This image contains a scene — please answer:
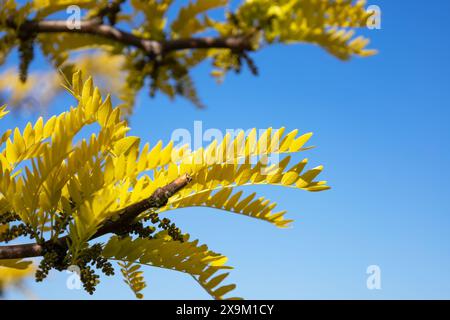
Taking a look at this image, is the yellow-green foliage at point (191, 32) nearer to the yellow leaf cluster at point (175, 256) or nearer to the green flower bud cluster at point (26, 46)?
the green flower bud cluster at point (26, 46)

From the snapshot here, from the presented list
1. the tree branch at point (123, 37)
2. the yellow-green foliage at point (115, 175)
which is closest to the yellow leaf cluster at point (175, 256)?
the yellow-green foliage at point (115, 175)

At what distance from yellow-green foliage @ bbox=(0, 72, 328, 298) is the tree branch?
2428 millimetres

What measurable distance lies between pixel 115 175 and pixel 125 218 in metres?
0.18

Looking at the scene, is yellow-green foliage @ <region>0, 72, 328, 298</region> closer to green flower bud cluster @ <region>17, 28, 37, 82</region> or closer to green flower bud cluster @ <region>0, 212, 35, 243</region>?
green flower bud cluster @ <region>0, 212, 35, 243</region>

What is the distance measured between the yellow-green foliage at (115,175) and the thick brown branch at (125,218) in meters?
0.03

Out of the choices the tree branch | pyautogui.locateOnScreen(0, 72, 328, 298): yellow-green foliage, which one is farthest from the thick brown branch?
the tree branch

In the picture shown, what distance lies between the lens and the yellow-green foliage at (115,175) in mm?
2012

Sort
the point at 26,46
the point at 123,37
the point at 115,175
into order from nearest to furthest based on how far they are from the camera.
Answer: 1. the point at 115,175
2. the point at 26,46
3. the point at 123,37

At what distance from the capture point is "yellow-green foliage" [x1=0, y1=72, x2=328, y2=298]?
→ 6.60 feet

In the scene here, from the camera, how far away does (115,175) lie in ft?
6.69

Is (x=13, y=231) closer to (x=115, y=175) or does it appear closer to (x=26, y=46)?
(x=115, y=175)

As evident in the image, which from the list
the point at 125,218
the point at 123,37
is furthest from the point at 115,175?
the point at 123,37

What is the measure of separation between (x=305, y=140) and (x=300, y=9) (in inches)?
101
